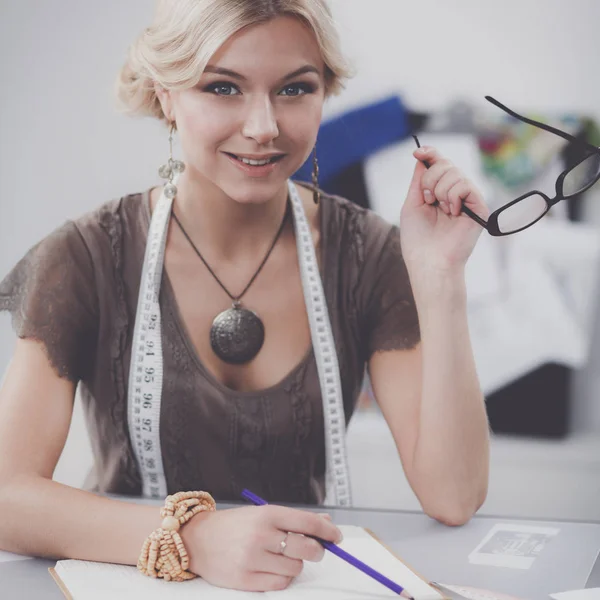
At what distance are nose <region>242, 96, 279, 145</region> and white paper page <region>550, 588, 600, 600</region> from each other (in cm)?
70

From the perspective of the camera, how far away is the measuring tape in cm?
137

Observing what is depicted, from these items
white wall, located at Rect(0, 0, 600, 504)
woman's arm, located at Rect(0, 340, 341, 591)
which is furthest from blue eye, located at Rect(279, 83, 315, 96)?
white wall, located at Rect(0, 0, 600, 504)

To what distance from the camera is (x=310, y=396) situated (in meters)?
1.38

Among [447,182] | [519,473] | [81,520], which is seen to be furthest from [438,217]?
[519,473]

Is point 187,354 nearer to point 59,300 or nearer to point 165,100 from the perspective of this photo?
point 59,300

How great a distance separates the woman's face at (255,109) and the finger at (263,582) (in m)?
0.57

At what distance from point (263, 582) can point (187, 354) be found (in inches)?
19.4

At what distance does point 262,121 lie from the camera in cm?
122

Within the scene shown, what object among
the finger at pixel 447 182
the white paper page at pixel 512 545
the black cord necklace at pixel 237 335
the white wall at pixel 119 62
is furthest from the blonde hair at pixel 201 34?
the white wall at pixel 119 62

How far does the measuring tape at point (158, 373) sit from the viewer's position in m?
1.37

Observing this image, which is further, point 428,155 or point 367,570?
point 428,155

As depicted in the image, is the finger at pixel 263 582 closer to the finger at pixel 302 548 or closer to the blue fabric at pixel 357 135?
the finger at pixel 302 548

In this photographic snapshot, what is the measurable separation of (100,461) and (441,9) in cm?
172

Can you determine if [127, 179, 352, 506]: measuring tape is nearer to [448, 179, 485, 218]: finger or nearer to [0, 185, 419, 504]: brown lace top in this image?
[0, 185, 419, 504]: brown lace top
